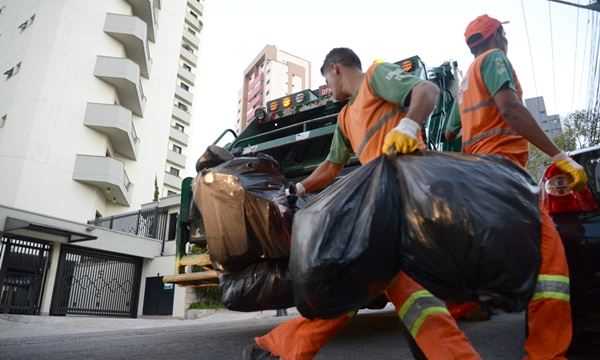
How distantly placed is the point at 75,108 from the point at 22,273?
9.59 meters

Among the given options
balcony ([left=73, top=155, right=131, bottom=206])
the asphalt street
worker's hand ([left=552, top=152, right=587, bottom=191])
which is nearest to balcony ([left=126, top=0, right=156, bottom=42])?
balcony ([left=73, top=155, right=131, bottom=206])

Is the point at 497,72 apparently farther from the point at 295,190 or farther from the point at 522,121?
the point at 295,190

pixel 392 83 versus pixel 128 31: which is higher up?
pixel 128 31

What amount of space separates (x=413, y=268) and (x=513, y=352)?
6.29 feet

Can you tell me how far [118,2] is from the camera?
2280 cm

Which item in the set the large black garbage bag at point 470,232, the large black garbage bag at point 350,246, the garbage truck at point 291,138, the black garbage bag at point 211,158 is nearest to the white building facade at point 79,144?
the garbage truck at point 291,138

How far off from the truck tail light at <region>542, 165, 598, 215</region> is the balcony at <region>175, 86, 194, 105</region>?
3466cm

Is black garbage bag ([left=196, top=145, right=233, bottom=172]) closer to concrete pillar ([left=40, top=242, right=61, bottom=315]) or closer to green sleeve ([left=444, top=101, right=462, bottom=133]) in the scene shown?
green sleeve ([left=444, top=101, right=462, bottom=133])

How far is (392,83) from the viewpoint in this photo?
1.86 m

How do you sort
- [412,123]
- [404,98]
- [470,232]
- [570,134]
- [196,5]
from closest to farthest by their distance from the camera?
1. [470,232]
2. [412,123]
3. [404,98]
4. [570,134]
5. [196,5]

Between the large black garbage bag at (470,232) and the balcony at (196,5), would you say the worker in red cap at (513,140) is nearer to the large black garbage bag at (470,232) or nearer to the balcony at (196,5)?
the large black garbage bag at (470,232)

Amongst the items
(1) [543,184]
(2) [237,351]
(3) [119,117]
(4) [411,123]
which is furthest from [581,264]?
(3) [119,117]

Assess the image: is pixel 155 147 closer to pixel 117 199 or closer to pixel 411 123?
pixel 117 199

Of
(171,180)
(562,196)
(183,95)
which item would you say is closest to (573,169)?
(562,196)
